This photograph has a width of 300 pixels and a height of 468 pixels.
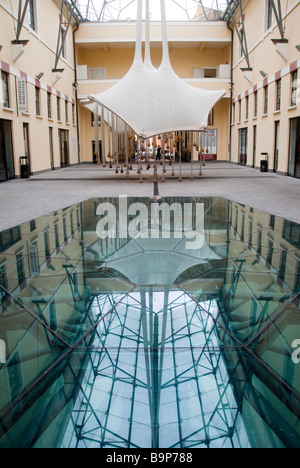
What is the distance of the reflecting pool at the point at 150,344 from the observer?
89.1 inches

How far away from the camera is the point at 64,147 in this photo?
31.8 m

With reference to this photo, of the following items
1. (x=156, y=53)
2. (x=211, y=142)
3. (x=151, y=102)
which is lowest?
(x=211, y=142)

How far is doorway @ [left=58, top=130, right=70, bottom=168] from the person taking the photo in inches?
1208

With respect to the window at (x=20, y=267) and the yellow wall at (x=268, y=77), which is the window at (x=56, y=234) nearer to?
the window at (x=20, y=267)

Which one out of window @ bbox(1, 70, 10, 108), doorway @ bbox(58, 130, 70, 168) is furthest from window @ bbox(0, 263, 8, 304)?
doorway @ bbox(58, 130, 70, 168)

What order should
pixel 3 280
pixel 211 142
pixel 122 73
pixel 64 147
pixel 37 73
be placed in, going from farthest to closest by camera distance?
pixel 122 73 → pixel 211 142 → pixel 64 147 → pixel 37 73 → pixel 3 280

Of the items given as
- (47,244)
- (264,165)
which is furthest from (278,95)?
(47,244)

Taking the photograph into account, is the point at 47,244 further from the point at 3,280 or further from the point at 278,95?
the point at 278,95

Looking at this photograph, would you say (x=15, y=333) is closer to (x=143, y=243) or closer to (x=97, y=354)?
(x=97, y=354)
